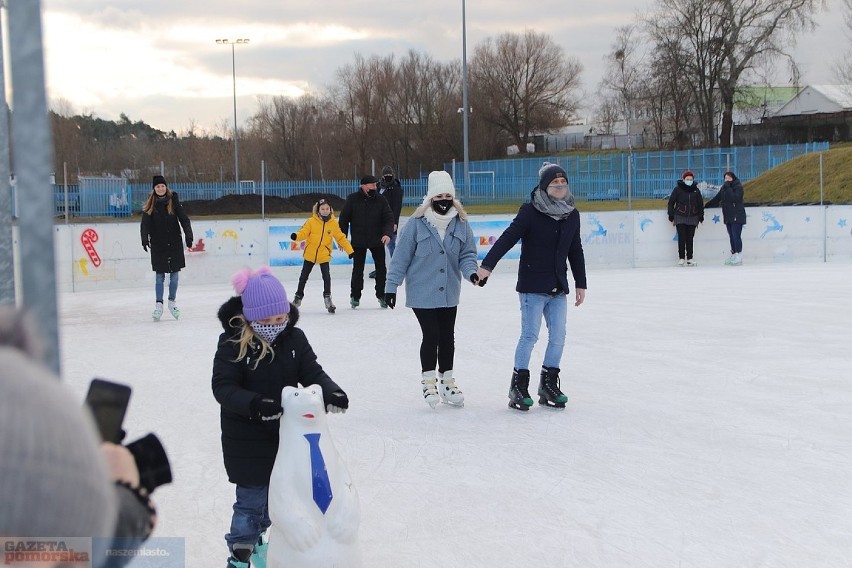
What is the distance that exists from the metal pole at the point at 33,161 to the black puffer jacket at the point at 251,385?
2028 millimetres

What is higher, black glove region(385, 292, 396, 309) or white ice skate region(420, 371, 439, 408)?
black glove region(385, 292, 396, 309)

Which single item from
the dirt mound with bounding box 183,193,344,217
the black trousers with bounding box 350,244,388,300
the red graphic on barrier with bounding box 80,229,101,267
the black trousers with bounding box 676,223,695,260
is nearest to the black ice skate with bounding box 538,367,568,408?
the black trousers with bounding box 350,244,388,300

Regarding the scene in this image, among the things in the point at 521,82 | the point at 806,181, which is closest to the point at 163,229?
the point at 806,181

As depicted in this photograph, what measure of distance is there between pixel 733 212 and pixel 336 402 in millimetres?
15212

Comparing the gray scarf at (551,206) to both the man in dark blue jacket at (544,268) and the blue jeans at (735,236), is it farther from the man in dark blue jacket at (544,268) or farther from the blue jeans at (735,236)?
the blue jeans at (735,236)

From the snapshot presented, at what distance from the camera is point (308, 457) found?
10.8ft

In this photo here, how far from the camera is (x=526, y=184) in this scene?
3066 cm

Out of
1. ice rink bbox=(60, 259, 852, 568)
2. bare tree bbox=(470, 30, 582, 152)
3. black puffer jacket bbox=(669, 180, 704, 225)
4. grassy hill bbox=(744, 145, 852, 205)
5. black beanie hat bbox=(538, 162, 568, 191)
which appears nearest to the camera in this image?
ice rink bbox=(60, 259, 852, 568)

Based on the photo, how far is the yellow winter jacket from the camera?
39.9ft

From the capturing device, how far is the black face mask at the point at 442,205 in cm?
688

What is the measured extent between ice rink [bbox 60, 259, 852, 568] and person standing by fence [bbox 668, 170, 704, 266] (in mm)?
5987

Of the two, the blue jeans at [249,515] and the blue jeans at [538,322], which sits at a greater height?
the blue jeans at [538,322]

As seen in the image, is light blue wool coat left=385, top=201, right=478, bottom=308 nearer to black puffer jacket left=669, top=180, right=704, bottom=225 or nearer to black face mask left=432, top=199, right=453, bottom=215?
black face mask left=432, top=199, right=453, bottom=215

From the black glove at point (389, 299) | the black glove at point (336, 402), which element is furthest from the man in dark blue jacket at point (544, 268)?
the black glove at point (336, 402)
